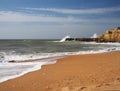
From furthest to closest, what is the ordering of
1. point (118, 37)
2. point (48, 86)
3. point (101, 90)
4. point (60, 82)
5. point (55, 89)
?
point (118, 37), point (60, 82), point (48, 86), point (55, 89), point (101, 90)

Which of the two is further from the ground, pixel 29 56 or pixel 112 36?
pixel 112 36

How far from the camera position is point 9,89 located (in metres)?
6.43

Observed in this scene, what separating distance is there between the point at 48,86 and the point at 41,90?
409mm

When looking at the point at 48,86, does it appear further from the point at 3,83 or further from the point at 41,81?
the point at 3,83

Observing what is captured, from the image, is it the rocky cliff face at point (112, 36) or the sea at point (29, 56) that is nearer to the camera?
the sea at point (29, 56)

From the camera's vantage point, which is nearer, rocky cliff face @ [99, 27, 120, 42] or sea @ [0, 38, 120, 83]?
sea @ [0, 38, 120, 83]

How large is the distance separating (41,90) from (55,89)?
0.43m

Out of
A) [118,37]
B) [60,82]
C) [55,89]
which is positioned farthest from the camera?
[118,37]

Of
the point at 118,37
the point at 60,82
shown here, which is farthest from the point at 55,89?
the point at 118,37

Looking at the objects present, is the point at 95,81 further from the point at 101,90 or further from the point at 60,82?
the point at 101,90

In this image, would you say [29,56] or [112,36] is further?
[112,36]

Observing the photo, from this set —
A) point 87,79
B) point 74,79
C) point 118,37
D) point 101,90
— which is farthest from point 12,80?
point 118,37

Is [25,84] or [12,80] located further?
[12,80]

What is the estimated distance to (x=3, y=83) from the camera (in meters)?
7.00
